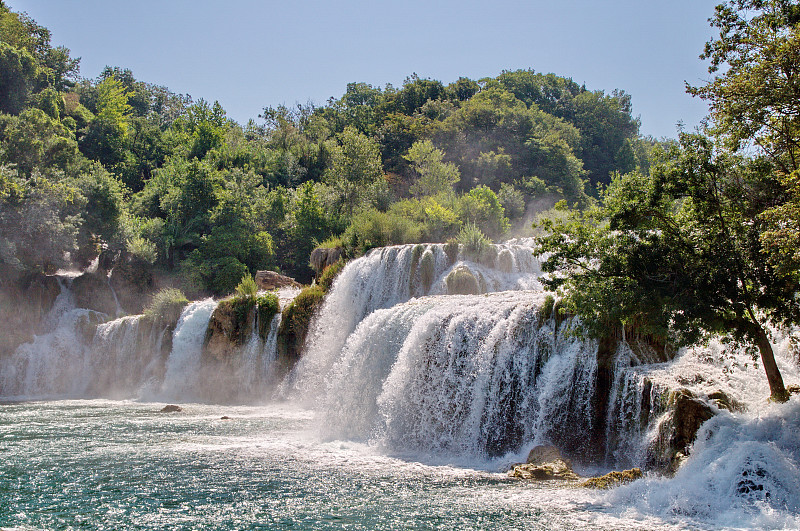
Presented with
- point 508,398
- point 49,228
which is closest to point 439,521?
point 508,398

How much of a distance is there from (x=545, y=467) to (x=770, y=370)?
4089 mm

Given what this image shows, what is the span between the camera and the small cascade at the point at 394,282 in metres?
23.4

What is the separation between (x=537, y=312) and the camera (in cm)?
1418

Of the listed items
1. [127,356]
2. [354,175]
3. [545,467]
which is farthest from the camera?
[354,175]

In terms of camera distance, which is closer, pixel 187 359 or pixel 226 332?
pixel 226 332

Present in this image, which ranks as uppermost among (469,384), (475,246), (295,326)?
(475,246)

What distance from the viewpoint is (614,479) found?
10406 mm

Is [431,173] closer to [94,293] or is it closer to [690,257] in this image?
[94,293]

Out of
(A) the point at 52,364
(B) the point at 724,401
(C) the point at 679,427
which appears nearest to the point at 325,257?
(A) the point at 52,364

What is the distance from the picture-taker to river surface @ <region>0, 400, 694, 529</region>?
9.07 m

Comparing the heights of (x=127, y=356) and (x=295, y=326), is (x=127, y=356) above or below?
below

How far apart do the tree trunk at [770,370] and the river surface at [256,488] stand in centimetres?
316

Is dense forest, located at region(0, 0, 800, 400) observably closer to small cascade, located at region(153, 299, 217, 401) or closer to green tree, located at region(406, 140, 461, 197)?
green tree, located at region(406, 140, 461, 197)

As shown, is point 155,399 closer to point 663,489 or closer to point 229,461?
point 229,461
